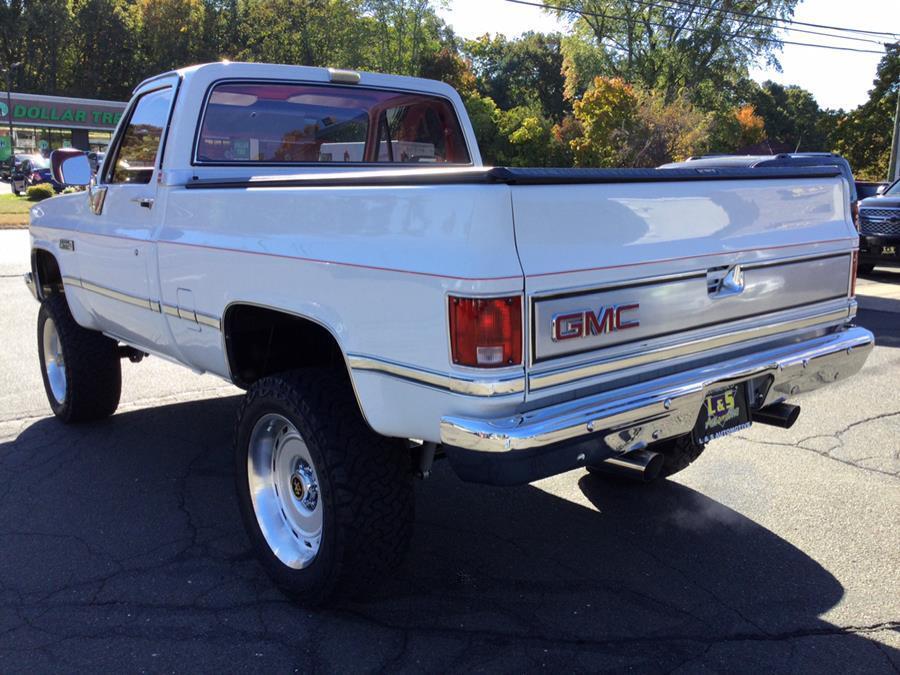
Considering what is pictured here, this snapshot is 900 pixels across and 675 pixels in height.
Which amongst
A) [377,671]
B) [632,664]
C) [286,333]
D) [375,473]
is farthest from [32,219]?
[632,664]

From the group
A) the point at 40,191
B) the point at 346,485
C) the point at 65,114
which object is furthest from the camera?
the point at 65,114

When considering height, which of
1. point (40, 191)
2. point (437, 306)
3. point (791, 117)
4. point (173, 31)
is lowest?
point (40, 191)

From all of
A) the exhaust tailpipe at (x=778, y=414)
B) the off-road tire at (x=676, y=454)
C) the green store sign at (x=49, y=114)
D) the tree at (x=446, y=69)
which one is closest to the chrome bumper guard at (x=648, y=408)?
the exhaust tailpipe at (x=778, y=414)

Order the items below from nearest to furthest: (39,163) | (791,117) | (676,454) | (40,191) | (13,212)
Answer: (676,454) → (13,212) → (40,191) → (39,163) → (791,117)

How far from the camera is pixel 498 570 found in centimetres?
350

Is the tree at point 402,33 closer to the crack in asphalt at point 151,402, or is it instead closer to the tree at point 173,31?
the tree at point 173,31

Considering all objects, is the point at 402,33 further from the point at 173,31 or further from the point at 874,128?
the point at 874,128

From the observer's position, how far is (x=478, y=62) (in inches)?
2454

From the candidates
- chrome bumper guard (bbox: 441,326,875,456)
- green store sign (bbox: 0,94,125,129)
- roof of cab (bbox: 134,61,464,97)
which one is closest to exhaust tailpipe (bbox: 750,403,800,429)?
chrome bumper guard (bbox: 441,326,875,456)

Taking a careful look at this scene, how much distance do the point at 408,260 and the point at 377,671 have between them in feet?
4.49

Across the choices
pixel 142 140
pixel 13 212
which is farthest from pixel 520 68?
pixel 142 140

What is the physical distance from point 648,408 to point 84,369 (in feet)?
12.5

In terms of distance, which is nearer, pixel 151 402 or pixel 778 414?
pixel 778 414

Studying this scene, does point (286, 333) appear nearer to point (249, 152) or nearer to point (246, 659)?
point (249, 152)
